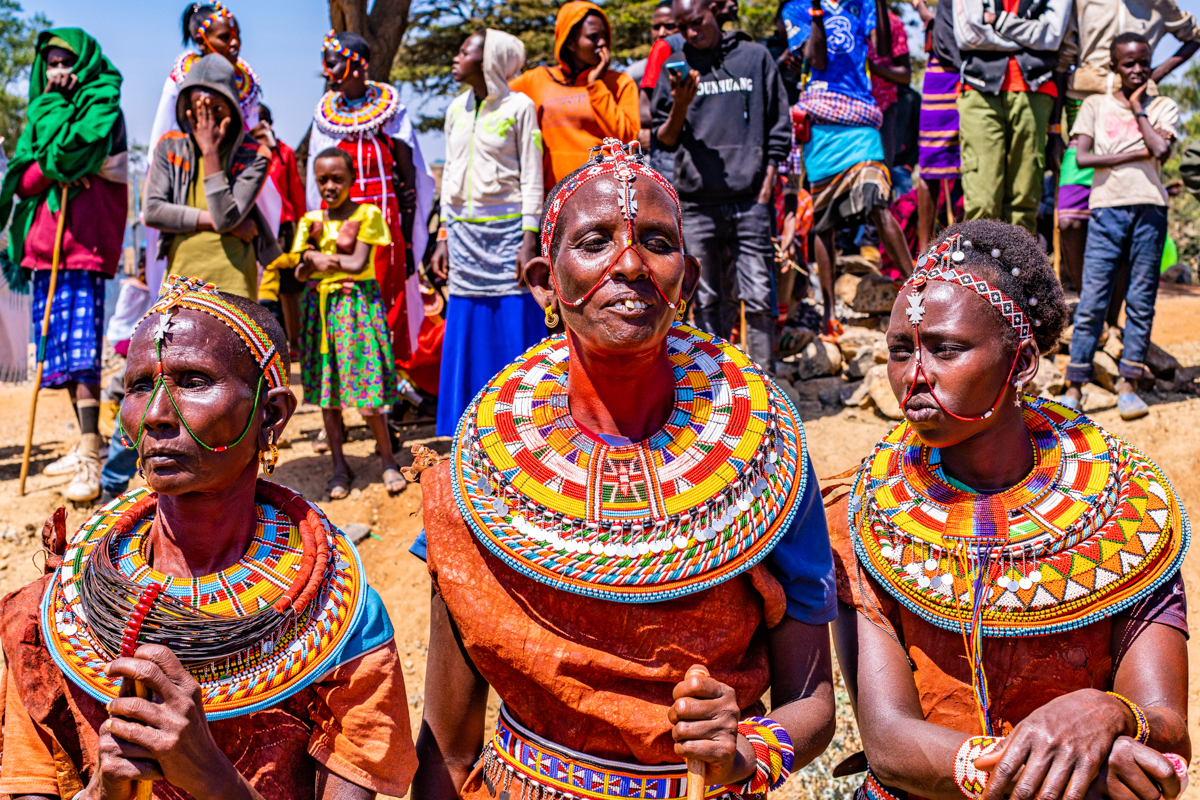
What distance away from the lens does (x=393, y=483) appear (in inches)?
240

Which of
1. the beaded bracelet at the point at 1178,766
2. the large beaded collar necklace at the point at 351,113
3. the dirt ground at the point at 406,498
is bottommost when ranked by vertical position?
the dirt ground at the point at 406,498

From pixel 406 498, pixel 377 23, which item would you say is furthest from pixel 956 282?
pixel 377 23

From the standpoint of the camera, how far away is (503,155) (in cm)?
587

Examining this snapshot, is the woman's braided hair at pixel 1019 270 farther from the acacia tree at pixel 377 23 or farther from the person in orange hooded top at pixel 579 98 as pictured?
the acacia tree at pixel 377 23

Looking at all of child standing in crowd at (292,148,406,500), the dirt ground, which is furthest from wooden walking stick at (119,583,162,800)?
child standing in crowd at (292,148,406,500)

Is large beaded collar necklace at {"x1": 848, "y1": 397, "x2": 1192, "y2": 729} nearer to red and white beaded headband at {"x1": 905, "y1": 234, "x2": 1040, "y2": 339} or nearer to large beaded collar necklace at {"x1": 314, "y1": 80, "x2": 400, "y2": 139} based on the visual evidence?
red and white beaded headband at {"x1": 905, "y1": 234, "x2": 1040, "y2": 339}

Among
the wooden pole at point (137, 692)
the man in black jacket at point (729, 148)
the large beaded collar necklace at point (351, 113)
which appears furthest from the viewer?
the large beaded collar necklace at point (351, 113)

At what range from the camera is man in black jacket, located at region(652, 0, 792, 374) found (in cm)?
618

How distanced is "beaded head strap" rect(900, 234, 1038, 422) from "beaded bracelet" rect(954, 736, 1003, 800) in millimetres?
714

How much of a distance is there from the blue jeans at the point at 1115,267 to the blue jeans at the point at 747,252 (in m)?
1.94

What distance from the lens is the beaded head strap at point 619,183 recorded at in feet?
7.09

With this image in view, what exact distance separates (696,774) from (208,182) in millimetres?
4514

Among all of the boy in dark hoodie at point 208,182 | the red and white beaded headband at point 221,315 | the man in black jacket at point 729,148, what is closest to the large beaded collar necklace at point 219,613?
the red and white beaded headband at point 221,315

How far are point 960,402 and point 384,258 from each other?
4417mm
